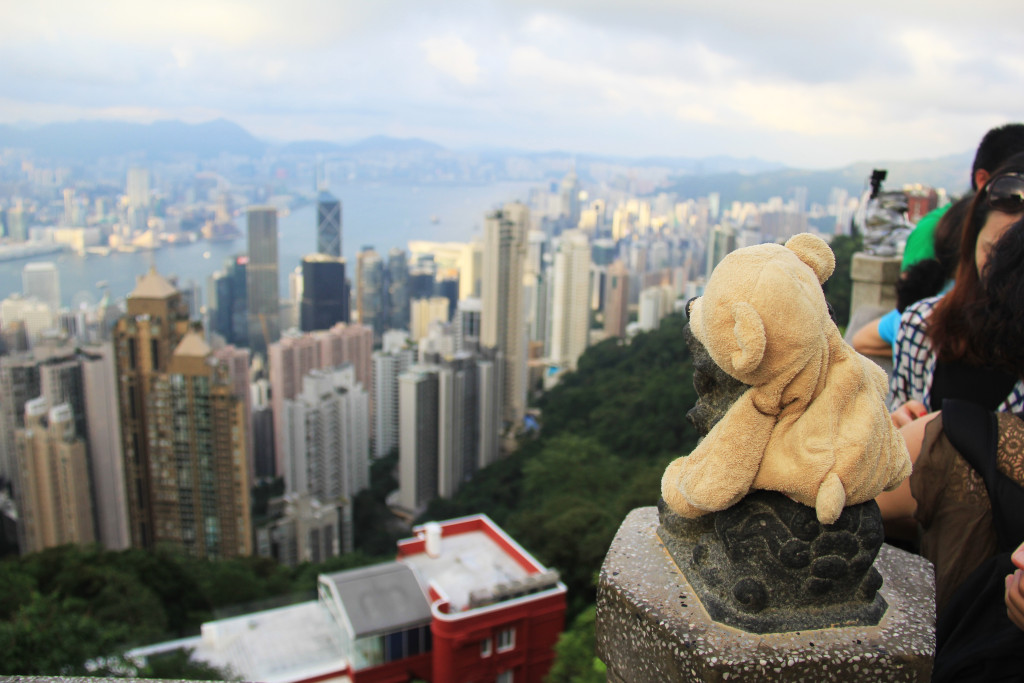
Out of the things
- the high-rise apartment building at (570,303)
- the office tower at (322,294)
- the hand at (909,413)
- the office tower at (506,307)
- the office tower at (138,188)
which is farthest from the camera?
the office tower at (322,294)

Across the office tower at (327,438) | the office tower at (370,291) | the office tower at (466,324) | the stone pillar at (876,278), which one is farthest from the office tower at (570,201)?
the stone pillar at (876,278)

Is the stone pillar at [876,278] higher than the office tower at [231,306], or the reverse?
the stone pillar at [876,278]

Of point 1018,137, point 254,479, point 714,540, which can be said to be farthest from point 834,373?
A: point 254,479

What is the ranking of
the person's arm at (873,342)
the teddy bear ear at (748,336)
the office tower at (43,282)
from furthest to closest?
the office tower at (43,282) < the person's arm at (873,342) < the teddy bear ear at (748,336)

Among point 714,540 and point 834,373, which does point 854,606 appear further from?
point 834,373

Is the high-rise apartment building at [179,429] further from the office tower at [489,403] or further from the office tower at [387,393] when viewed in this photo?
the office tower at [489,403]

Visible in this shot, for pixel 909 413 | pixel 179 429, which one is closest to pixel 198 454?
pixel 179 429

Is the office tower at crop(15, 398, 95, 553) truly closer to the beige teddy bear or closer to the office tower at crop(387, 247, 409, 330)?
the beige teddy bear
